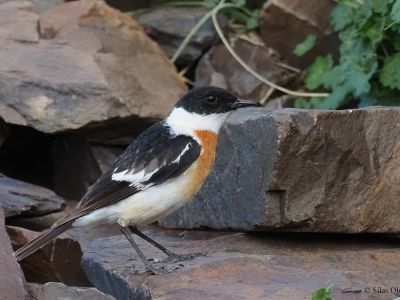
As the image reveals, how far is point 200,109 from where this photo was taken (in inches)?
271

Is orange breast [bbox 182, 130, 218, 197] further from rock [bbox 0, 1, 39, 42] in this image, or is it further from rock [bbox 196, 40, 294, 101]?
rock [bbox 196, 40, 294, 101]

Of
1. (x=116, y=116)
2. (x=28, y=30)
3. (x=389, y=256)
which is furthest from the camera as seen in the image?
(x=28, y=30)

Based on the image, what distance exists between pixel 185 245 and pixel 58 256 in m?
0.93

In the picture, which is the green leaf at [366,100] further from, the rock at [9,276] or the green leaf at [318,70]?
the rock at [9,276]

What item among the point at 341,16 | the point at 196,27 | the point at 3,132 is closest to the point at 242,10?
the point at 196,27

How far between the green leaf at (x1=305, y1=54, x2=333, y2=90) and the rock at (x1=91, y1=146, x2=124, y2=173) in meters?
1.90

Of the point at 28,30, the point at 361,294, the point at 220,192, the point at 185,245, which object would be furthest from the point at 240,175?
the point at 28,30

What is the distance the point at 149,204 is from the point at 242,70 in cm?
421

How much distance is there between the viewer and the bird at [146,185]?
6465 mm

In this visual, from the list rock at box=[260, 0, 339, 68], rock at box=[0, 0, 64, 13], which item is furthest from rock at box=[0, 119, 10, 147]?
rock at box=[260, 0, 339, 68]

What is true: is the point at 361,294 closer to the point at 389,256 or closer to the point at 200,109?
the point at 389,256

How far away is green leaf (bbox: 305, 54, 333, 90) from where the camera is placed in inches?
383

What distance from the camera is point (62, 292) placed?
604cm

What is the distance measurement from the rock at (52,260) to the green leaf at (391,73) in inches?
116
